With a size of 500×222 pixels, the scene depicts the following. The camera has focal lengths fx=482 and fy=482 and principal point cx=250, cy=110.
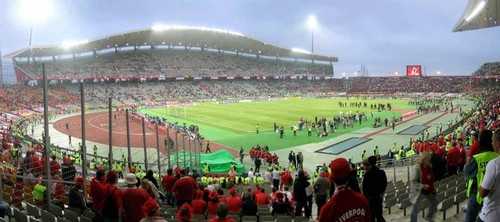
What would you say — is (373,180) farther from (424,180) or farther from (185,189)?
(185,189)

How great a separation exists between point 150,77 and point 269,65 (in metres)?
39.2

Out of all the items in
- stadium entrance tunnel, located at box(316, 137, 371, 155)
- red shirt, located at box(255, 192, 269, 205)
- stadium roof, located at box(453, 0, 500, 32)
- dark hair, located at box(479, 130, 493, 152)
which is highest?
stadium roof, located at box(453, 0, 500, 32)

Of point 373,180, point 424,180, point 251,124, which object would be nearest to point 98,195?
point 373,180

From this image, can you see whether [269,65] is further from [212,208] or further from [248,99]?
[212,208]

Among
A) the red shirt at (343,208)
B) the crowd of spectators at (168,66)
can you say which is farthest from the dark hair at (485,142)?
the crowd of spectators at (168,66)

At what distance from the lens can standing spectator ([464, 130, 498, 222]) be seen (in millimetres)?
6074

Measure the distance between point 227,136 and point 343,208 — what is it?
39.7m

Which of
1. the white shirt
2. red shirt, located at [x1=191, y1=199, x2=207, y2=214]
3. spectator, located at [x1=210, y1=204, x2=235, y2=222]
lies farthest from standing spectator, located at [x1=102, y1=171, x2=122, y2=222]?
the white shirt

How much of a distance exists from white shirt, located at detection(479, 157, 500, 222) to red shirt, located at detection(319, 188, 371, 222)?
1755 millimetres

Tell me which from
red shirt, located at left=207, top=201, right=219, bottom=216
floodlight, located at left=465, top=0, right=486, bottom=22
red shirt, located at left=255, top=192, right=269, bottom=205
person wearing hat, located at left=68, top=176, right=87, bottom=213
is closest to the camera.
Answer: red shirt, located at left=207, top=201, right=219, bottom=216

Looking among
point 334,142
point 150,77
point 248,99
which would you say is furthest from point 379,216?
point 150,77

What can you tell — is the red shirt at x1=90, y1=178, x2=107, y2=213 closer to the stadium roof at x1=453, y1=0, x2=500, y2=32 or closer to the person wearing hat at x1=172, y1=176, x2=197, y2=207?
the person wearing hat at x1=172, y1=176, x2=197, y2=207

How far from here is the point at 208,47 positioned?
403ft

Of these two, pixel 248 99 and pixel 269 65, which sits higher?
pixel 269 65
